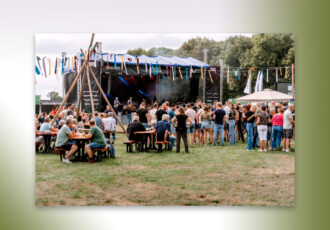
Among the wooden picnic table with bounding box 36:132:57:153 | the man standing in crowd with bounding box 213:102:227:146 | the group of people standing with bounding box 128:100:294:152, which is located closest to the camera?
the wooden picnic table with bounding box 36:132:57:153

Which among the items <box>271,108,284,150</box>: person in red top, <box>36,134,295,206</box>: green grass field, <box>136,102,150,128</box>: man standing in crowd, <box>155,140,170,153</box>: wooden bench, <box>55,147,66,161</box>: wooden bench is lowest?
<box>36,134,295,206</box>: green grass field

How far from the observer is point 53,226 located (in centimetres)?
508

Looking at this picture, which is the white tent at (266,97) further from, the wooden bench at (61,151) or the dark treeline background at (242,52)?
the wooden bench at (61,151)

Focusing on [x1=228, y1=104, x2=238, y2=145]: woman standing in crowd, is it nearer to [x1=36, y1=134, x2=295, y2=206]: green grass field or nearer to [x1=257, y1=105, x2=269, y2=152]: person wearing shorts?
[x1=36, y1=134, x2=295, y2=206]: green grass field

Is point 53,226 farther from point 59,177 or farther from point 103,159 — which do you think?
point 103,159

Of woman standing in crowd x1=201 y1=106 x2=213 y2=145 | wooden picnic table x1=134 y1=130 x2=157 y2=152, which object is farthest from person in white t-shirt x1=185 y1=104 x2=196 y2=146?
wooden picnic table x1=134 y1=130 x2=157 y2=152

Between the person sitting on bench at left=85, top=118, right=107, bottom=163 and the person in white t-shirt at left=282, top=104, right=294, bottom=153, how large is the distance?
2559 mm

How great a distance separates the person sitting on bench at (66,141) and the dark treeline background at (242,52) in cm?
140

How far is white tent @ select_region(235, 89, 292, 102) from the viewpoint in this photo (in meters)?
5.29

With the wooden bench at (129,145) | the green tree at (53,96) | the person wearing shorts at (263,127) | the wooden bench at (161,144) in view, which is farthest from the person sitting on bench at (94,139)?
the person wearing shorts at (263,127)

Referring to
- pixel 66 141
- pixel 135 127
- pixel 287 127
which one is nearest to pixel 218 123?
pixel 287 127

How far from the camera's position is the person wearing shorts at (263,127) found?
531 centimetres
